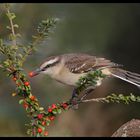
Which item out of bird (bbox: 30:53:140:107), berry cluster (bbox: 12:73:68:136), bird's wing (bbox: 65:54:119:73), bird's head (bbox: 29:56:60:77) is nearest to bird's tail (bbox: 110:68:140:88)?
bird (bbox: 30:53:140:107)

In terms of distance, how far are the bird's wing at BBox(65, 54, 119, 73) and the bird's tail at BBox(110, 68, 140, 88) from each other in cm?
14

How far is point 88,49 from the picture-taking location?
10062 mm

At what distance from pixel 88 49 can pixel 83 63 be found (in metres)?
3.72

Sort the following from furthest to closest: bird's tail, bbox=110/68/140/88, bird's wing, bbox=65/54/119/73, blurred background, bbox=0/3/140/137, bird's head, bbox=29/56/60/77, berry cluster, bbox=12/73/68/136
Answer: blurred background, bbox=0/3/140/137 < bird's wing, bbox=65/54/119/73 < bird's tail, bbox=110/68/140/88 < bird's head, bbox=29/56/60/77 < berry cluster, bbox=12/73/68/136

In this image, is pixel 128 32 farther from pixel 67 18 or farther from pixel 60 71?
pixel 60 71

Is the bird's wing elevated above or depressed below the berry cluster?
below

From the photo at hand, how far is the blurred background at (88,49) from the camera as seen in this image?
8750mm

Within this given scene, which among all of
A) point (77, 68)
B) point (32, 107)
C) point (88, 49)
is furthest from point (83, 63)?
point (88, 49)

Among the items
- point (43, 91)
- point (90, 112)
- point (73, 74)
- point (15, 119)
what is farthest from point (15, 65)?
point (90, 112)

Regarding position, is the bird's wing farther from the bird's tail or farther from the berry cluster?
the berry cluster

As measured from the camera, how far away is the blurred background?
8750mm

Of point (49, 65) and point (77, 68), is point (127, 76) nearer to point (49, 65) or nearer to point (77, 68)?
point (77, 68)

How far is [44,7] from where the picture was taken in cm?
1013

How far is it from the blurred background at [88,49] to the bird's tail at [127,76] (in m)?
2.13
